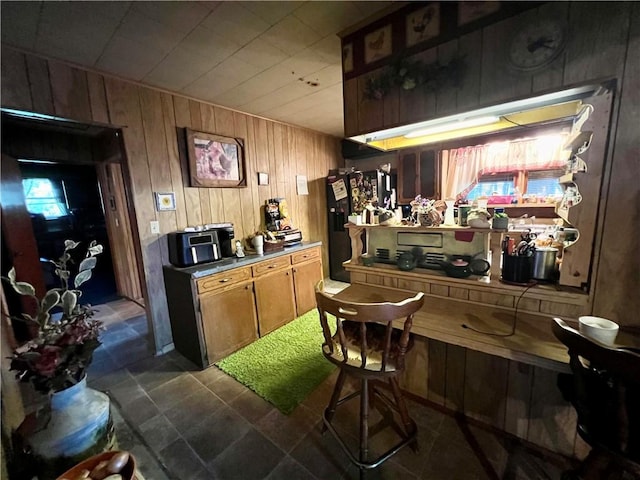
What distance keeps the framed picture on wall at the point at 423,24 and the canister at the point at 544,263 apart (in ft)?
4.38

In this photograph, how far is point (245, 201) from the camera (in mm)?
3162

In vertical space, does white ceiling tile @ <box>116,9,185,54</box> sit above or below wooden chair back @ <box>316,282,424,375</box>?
above

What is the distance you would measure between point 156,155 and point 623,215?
10.7 feet

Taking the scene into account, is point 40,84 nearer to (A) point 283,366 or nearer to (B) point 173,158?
(B) point 173,158

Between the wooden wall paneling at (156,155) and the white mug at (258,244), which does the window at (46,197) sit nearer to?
the wooden wall paneling at (156,155)

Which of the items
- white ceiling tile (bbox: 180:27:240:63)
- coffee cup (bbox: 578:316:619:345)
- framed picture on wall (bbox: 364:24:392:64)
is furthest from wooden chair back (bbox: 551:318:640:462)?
white ceiling tile (bbox: 180:27:240:63)

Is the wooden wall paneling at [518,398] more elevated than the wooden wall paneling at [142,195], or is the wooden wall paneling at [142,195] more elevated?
the wooden wall paneling at [142,195]

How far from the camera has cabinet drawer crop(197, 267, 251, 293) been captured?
224 centimetres

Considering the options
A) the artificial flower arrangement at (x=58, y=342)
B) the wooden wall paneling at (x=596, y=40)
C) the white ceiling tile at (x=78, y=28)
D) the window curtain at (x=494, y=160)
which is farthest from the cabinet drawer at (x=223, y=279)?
the window curtain at (x=494, y=160)

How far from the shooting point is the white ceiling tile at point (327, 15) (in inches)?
56.5

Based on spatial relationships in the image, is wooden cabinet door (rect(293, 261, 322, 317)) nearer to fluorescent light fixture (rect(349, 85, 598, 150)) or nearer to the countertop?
the countertop

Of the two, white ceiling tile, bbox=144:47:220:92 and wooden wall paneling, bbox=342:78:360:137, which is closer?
wooden wall paneling, bbox=342:78:360:137

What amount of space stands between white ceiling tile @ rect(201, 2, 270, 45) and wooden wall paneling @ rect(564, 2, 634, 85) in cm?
157

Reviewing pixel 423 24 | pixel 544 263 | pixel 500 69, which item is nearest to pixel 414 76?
pixel 423 24
